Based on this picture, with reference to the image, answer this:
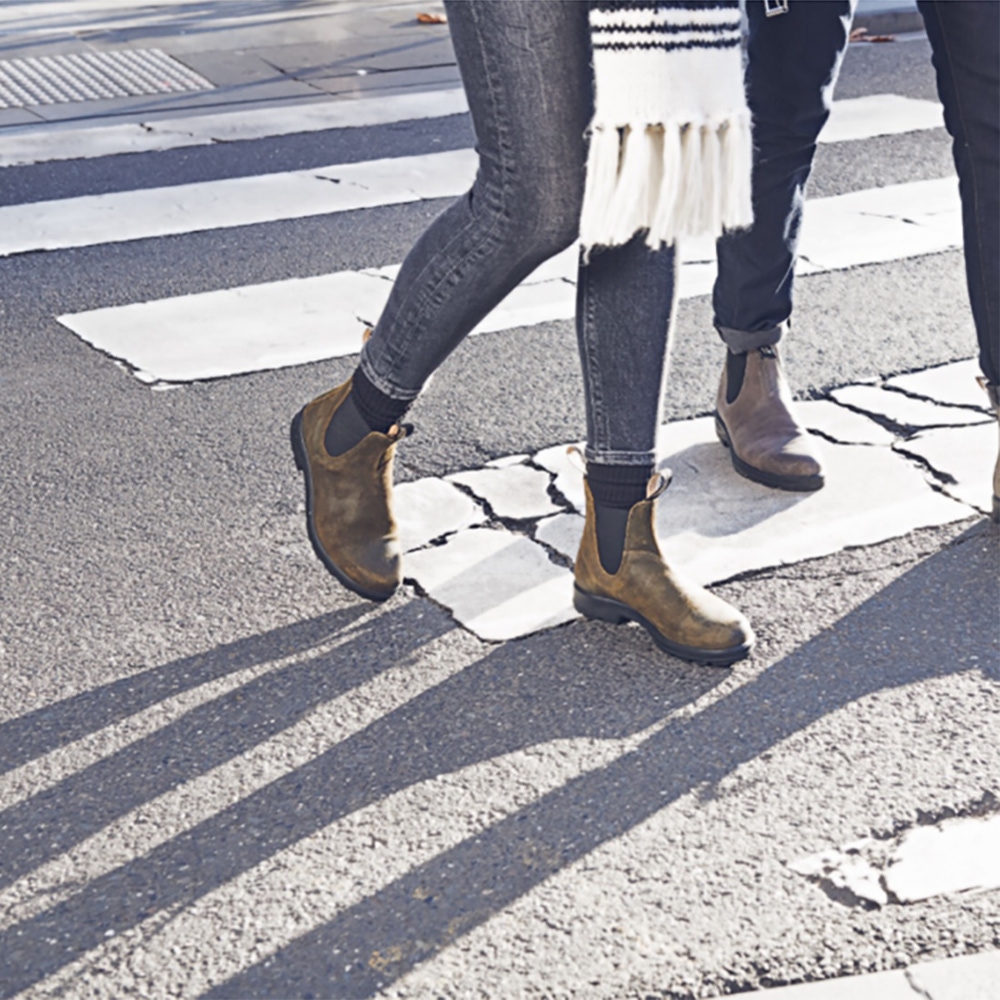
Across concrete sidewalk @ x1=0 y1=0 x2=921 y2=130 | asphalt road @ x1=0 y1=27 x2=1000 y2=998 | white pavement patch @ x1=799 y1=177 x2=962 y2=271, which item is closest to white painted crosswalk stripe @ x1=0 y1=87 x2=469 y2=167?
concrete sidewalk @ x1=0 y1=0 x2=921 y2=130

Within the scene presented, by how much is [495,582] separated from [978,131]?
111 cm

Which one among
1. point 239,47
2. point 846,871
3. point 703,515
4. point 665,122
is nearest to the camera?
point 846,871

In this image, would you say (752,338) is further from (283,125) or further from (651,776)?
(283,125)

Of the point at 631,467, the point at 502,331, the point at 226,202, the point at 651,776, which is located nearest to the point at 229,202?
the point at 226,202

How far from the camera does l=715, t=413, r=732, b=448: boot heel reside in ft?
10.3

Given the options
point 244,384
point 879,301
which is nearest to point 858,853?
point 244,384

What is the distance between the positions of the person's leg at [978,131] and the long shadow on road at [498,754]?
0.40m

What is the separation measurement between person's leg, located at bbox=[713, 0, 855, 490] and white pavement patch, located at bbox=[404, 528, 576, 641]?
55 cm

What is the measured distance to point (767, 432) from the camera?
9.91ft

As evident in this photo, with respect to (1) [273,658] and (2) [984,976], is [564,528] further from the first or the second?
(2) [984,976]

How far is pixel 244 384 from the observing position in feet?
11.8

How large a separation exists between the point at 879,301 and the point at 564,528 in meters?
1.67

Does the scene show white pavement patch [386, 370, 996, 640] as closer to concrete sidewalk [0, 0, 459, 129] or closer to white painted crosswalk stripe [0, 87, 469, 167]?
white painted crosswalk stripe [0, 87, 469, 167]

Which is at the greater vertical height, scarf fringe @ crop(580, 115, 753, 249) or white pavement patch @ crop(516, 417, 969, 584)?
scarf fringe @ crop(580, 115, 753, 249)
